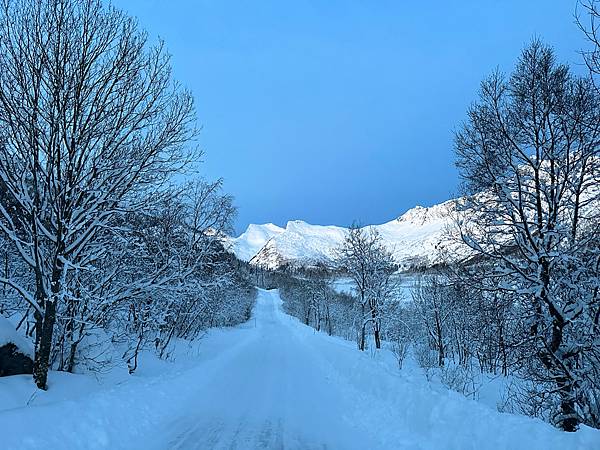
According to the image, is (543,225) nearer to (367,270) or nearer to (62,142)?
(62,142)

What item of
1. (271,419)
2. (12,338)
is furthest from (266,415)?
(12,338)

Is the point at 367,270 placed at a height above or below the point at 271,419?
above

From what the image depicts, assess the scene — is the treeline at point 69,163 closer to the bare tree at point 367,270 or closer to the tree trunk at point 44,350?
the tree trunk at point 44,350

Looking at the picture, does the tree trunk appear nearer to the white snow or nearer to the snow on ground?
the snow on ground

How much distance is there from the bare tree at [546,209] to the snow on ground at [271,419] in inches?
137

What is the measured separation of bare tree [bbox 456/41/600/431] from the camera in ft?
29.8

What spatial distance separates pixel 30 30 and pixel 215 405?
30.6 ft

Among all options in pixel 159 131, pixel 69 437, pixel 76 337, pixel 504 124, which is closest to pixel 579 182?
pixel 504 124

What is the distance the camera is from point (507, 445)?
4.99 metres

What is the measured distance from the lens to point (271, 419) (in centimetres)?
864

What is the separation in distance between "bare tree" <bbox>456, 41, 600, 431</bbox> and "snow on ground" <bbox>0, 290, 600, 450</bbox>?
3.48 metres

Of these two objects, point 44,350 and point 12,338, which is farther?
point 12,338

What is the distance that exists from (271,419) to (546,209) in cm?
920

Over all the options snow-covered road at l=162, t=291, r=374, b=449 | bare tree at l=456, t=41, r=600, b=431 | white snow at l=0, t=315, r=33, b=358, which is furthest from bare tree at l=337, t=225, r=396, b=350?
white snow at l=0, t=315, r=33, b=358
